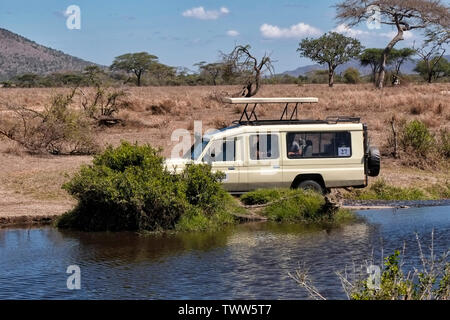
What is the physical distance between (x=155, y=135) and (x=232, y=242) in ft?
41.5

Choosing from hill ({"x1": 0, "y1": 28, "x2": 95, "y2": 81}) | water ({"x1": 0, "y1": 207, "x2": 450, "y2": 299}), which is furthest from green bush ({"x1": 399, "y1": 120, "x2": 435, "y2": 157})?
hill ({"x1": 0, "y1": 28, "x2": 95, "y2": 81})

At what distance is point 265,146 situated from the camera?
15.9 meters

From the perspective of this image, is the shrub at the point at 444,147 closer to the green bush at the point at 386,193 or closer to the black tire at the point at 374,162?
the green bush at the point at 386,193

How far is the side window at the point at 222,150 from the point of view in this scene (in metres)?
15.6

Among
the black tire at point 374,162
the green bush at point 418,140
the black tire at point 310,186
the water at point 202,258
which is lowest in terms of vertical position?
the water at point 202,258

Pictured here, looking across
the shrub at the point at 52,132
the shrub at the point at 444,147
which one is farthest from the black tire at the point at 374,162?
the shrub at the point at 52,132

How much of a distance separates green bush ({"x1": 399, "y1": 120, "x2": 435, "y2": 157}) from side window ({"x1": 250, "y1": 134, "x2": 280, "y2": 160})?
691 centimetres

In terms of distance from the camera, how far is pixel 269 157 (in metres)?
15.9

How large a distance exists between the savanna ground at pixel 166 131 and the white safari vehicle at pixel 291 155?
10.1 ft

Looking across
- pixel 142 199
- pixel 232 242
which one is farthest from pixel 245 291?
pixel 142 199

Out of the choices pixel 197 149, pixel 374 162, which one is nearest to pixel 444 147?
pixel 374 162

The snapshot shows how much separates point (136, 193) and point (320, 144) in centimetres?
444

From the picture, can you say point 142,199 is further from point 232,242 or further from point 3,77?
point 3,77

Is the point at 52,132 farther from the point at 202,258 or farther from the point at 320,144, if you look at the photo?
the point at 202,258
